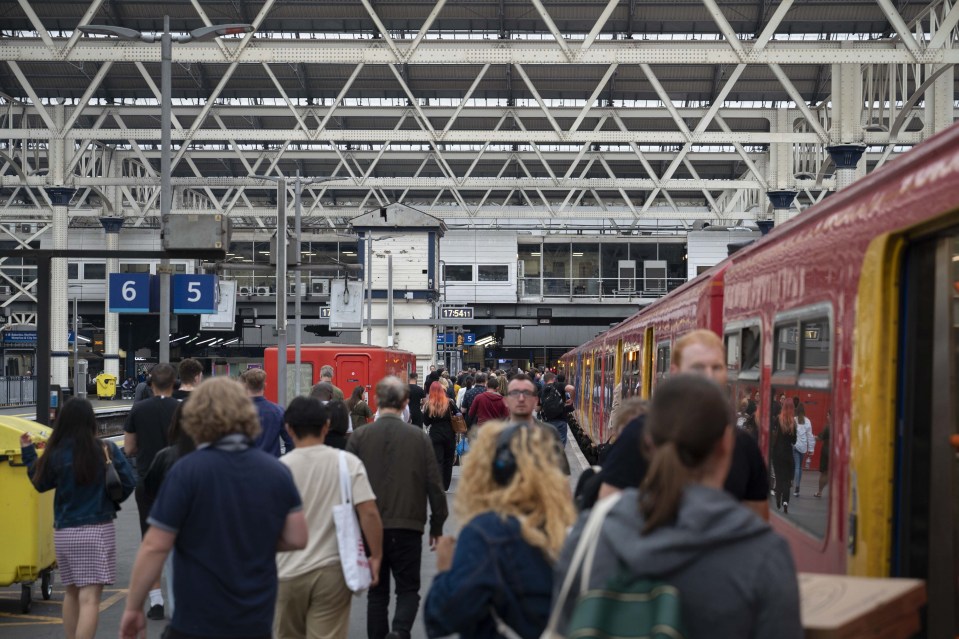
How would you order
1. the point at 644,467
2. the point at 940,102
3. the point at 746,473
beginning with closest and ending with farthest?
the point at 644,467
the point at 746,473
the point at 940,102

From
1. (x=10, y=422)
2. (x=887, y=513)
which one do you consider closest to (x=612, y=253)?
(x=10, y=422)

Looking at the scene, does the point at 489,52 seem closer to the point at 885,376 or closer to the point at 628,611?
the point at 885,376

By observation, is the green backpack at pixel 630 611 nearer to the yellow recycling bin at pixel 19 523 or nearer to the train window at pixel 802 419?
the train window at pixel 802 419

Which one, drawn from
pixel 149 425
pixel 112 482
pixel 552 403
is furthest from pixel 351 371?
pixel 112 482

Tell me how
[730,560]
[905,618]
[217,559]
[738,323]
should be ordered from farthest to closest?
[738,323]
[217,559]
[905,618]
[730,560]

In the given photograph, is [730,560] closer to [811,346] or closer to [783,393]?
[811,346]

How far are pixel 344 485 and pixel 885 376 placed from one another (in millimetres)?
2777

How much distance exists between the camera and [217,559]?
5.16 metres

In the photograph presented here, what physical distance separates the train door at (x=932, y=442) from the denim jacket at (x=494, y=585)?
1806 millimetres

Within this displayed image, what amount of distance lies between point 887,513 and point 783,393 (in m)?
2.11

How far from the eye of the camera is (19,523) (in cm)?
981

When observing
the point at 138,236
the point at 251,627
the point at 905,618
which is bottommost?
the point at 251,627

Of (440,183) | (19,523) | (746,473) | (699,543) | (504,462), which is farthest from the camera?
(440,183)

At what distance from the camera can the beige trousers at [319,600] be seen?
662 centimetres
